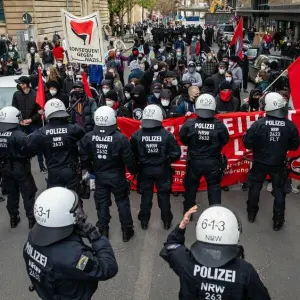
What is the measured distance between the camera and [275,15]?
117ft

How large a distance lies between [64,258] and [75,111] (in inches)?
202

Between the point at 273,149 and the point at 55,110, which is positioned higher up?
the point at 55,110

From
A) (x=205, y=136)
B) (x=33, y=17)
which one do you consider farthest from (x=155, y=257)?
(x=33, y=17)

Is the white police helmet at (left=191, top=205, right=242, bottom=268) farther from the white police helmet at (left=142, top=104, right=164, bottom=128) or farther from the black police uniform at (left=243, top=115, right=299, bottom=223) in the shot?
the black police uniform at (left=243, top=115, right=299, bottom=223)

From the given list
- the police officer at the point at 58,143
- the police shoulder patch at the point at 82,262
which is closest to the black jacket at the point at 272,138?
the police officer at the point at 58,143

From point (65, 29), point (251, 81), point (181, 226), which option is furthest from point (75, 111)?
point (251, 81)

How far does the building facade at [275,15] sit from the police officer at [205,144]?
81.7ft

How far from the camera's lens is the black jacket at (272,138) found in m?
5.10

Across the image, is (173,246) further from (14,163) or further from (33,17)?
(33,17)

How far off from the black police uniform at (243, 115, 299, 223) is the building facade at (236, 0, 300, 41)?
81.2ft

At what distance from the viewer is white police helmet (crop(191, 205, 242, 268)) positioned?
2451mm

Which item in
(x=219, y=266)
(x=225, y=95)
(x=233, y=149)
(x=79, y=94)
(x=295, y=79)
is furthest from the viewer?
(x=225, y=95)

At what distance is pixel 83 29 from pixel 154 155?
4098 millimetres

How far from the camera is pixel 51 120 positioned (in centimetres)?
523
